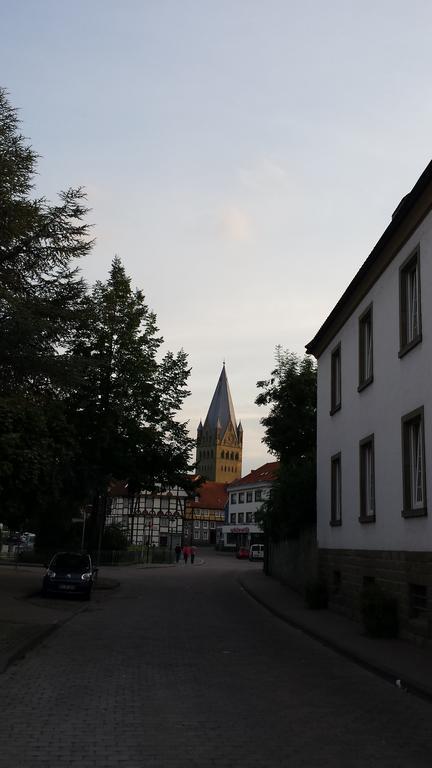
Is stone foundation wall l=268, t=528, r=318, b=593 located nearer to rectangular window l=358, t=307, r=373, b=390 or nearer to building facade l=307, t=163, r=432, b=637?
building facade l=307, t=163, r=432, b=637

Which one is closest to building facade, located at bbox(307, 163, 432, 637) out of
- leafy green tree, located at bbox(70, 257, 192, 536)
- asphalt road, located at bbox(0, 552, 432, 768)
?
asphalt road, located at bbox(0, 552, 432, 768)

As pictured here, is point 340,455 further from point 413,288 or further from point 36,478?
point 36,478

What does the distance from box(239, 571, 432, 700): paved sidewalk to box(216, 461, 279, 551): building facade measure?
72.3 metres

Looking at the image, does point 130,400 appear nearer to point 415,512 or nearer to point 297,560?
point 297,560

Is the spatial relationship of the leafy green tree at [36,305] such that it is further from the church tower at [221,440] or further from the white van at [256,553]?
the church tower at [221,440]

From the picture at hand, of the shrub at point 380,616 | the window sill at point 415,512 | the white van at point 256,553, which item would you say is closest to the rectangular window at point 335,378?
the window sill at point 415,512

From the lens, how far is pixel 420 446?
14.9 m

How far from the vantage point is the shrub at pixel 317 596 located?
70.3 ft

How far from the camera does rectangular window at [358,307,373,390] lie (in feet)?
62.3

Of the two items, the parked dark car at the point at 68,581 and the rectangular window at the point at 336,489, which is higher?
the rectangular window at the point at 336,489

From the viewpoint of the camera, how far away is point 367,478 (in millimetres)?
18609

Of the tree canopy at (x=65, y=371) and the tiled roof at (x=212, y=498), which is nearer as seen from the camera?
the tree canopy at (x=65, y=371)

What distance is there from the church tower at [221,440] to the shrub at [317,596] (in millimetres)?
134893

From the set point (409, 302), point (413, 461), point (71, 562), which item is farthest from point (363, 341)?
point (71, 562)
